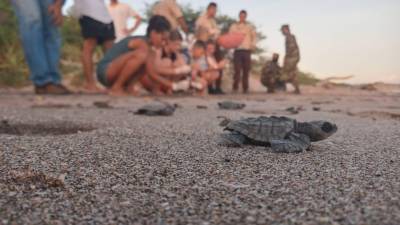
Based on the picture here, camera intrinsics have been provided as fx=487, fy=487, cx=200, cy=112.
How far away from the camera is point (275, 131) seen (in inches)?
69.8

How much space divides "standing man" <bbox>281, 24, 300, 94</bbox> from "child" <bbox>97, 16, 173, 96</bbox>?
2909 millimetres

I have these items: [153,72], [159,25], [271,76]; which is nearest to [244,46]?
[271,76]

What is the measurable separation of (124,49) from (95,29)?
42 centimetres

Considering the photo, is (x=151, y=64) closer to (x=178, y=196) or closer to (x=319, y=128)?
(x=319, y=128)

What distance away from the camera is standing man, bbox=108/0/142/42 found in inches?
251

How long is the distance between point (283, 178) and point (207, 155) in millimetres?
403

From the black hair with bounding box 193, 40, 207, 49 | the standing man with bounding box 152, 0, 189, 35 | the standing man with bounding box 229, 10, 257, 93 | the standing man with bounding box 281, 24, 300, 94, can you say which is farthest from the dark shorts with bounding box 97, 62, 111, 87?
the standing man with bounding box 281, 24, 300, 94

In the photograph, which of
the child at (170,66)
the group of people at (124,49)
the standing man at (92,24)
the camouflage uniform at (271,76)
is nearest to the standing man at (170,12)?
the group of people at (124,49)

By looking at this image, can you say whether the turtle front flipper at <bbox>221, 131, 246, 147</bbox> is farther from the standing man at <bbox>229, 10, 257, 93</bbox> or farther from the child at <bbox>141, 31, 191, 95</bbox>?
the standing man at <bbox>229, 10, 257, 93</bbox>

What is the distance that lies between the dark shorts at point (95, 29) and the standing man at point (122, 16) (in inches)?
21.8

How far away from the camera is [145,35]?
6180mm

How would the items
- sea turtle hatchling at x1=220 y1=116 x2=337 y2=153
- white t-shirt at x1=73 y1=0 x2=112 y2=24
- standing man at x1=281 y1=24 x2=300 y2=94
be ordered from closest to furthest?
sea turtle hatchling at x1=220 y1=116 x2=337 y2=153, white t-shirt at x1=73 y1=0 x2=112 y2=24, standing man at x1=281 y1=24 x2=300 y2=94

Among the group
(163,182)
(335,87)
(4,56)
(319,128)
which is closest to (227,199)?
(163,182)

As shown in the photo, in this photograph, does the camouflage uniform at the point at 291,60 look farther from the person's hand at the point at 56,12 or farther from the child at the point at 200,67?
the person's hand at the point at 56,12
